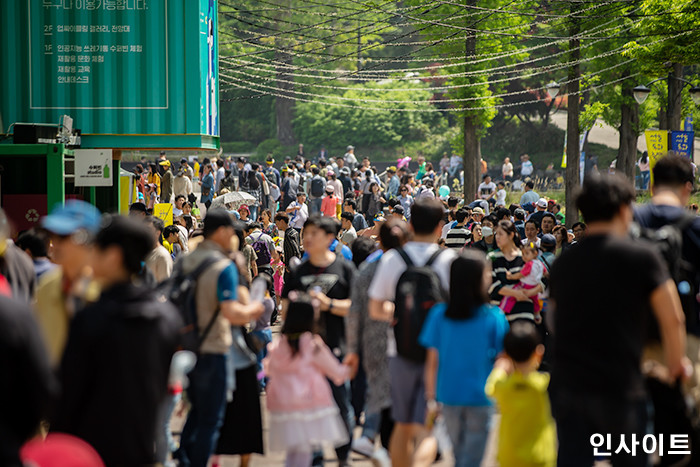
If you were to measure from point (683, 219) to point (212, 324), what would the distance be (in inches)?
116

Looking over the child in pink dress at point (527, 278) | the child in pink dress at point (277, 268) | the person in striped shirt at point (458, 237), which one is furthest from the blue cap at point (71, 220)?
the person in striped shirt at point (458, 237)

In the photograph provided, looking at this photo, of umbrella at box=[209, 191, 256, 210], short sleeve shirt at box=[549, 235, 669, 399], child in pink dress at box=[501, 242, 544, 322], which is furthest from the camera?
umbrella at box=[209, 191, 256, 210]

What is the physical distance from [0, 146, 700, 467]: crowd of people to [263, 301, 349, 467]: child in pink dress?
0.01 m

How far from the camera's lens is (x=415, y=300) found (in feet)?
21.0

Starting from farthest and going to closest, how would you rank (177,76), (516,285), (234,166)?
(234,166), (177,76), (516,285)

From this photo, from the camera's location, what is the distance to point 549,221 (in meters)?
14.2

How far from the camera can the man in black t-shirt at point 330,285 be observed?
24.1 feet

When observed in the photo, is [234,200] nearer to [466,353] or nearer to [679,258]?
[466,353]

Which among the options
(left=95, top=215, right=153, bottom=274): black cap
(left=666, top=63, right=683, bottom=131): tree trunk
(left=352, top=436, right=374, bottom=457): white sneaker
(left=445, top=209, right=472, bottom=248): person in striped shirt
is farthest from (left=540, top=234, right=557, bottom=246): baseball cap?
(left=666, top=63, right=683, bottom=131): tree trunk

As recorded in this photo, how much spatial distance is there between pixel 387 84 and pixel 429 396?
49.0 metres

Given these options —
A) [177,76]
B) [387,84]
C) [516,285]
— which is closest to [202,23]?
[177,76]

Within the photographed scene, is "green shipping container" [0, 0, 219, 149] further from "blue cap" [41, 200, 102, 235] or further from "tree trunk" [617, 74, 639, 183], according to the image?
"tree trunk" [617, 74, 639, 183]

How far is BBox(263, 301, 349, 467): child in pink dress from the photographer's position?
664 cm

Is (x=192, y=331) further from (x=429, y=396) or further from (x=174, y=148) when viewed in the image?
(x=174, y=148)
